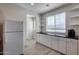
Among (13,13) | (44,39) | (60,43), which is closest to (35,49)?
(44,39)

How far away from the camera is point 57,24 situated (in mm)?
1967

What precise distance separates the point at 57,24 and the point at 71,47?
0.54 meters

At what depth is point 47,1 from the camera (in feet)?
5.54

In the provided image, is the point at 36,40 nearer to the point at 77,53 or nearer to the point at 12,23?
the point at 12,23

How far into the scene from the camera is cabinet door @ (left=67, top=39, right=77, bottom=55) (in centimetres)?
185

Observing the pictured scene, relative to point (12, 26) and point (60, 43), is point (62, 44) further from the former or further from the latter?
point (12, 26)

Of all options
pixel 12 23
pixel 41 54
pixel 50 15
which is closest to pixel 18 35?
pixel 12 23

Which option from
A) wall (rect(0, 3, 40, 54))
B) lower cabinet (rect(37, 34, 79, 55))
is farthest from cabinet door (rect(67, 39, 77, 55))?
wall (rect(0, 3, 40, 54))

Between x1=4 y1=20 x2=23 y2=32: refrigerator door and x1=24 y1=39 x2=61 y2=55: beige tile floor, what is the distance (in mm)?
325

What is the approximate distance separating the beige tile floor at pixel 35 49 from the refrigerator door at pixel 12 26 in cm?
32

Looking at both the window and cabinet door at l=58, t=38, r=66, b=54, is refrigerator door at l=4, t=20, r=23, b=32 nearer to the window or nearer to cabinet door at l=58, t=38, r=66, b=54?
the window

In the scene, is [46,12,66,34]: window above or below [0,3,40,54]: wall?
below

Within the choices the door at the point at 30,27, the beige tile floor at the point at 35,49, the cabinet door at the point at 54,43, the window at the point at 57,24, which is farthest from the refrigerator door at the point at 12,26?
the cabinet door at the point at 54,43

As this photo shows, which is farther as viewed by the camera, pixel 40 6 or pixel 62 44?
pixel 62 44
